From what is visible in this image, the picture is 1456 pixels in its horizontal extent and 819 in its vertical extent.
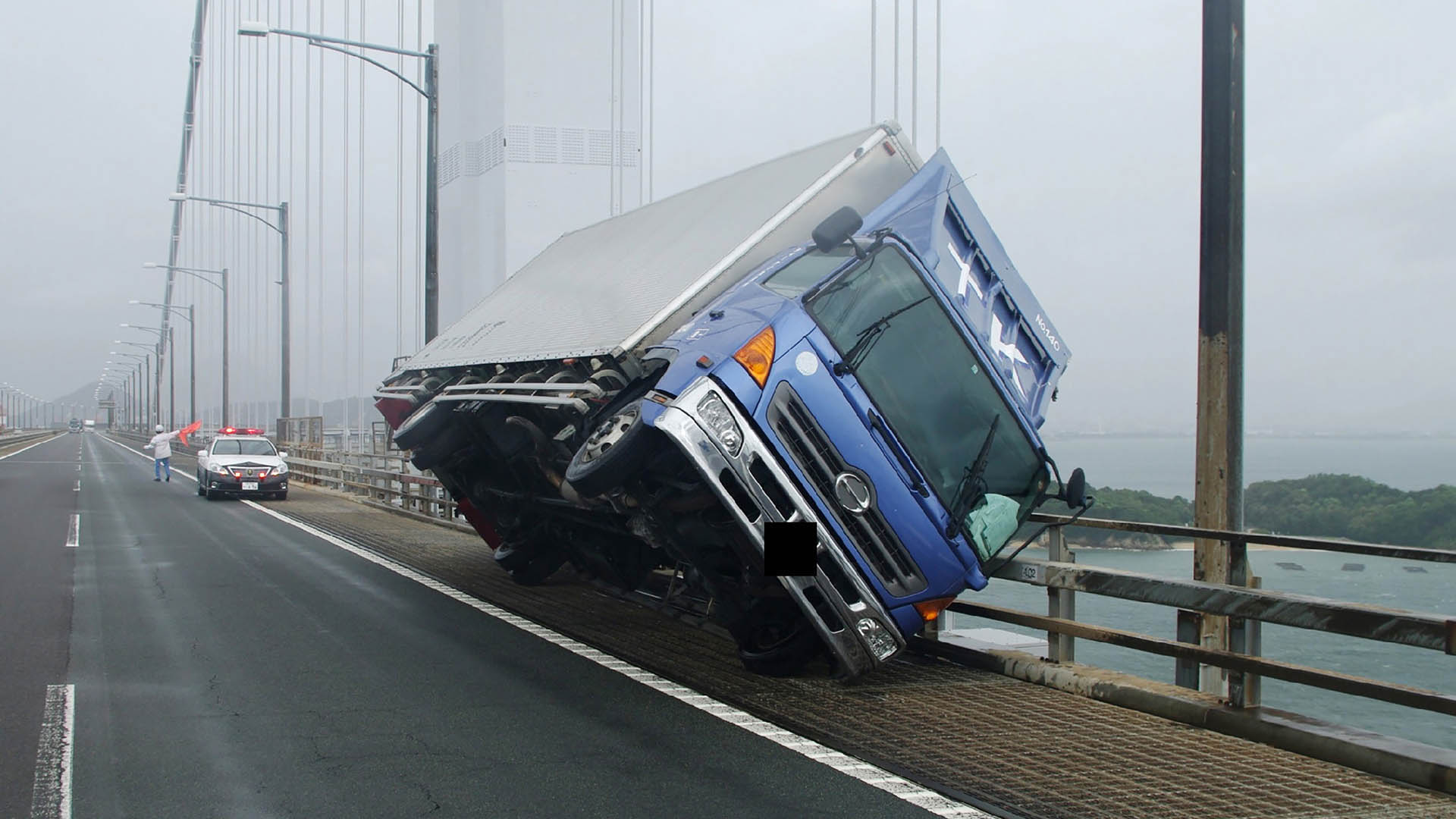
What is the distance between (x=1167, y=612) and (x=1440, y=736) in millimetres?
4530

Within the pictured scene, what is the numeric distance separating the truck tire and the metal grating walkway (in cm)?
10

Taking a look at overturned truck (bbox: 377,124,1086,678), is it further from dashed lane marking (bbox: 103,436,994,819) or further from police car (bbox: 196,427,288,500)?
police car (bbox: 196,427,288,500)

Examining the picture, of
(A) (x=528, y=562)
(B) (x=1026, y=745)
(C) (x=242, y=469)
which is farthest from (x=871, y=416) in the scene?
(C) (x=242, y=469)

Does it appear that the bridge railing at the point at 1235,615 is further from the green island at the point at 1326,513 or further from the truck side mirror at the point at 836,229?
the truck side mirror at the point at 836,229

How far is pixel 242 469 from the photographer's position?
92.2 ft

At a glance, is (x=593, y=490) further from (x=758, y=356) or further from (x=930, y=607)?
(x=930, y=607)

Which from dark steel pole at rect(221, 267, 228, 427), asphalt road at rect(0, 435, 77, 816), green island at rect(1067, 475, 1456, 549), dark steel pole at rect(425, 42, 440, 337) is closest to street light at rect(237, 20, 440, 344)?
dark steel pole at rect(425, 42, 440, 337)

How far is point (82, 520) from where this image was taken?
21422mm

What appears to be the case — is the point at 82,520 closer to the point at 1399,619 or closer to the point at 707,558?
the point at 707,558

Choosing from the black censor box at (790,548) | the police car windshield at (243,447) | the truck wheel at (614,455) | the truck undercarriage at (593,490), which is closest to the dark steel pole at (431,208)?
the truck undercarriage at (593,490)

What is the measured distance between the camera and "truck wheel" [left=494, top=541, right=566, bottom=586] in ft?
40.9

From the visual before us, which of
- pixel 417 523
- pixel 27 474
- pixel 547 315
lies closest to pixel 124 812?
pixel 547 315

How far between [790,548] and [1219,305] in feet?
9.41

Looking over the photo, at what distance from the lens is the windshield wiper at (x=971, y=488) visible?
722cm
